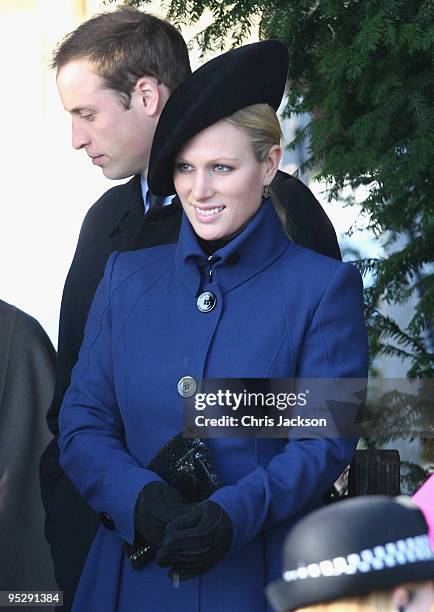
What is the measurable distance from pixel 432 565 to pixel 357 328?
944 millimetres

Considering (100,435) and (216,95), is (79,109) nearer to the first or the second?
(216,95)

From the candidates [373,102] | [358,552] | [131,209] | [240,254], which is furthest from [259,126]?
[358,552]

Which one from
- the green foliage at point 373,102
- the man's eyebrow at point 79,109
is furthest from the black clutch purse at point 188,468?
the green foliage at point 373,102

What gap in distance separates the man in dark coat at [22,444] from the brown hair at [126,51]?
2.36 feet

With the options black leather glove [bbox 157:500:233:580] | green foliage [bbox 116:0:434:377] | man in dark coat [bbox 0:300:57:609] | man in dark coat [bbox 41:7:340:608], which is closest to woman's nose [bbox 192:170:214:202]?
man in dark coat [bbox 41:7:340:608]

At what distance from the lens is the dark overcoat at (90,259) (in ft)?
9.57

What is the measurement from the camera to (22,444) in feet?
11.4

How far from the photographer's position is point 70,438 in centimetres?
266

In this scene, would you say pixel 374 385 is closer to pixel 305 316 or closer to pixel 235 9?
pixel 235 9

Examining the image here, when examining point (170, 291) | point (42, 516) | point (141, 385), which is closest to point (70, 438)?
point (141, 385)

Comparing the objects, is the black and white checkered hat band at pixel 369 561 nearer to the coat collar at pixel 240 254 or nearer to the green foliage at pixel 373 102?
the coat collar at pixel 240 254

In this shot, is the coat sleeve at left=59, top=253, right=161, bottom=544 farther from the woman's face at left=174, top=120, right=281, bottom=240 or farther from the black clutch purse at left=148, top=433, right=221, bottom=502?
the woman's face at left=174, top=120, right=281, bottom=240

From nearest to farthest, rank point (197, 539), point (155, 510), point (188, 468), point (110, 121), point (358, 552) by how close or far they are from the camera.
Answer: point (358, 552)
point (197, 539)
point (155, 510)
point (188, 468)
point (110, 121)

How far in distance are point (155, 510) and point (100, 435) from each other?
0.88 ft
